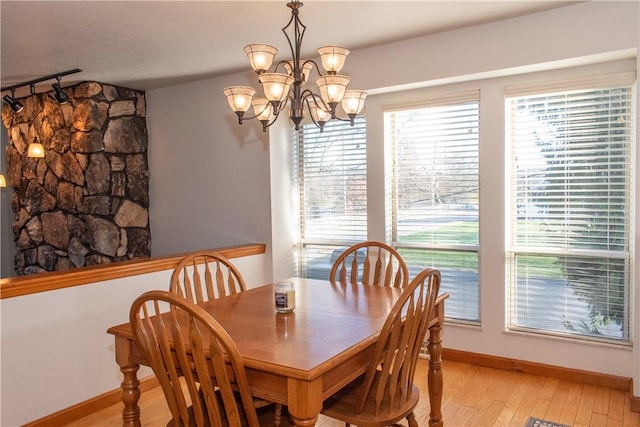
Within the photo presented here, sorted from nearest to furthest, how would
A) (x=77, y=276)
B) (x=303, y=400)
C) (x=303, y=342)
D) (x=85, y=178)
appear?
1. (x=303, y=400)
2. (x=303, y=342)
3. (x=77, y=276)
4. (x=85, y=178)

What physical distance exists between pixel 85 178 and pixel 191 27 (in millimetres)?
2217

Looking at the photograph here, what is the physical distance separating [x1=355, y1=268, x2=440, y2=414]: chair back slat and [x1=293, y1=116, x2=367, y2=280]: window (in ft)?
6.78

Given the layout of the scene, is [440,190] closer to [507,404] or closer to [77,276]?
[507,404]

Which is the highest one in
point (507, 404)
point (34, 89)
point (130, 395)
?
point (34, 89)

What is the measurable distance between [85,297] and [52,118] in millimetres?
2787

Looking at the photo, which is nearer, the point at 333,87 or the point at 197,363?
the point at 197,363

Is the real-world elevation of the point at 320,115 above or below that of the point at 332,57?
below

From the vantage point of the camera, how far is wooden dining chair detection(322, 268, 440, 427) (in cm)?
171

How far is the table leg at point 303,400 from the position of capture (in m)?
1.42

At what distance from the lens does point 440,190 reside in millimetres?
3572

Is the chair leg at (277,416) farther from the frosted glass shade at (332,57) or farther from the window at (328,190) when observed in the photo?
the window at (328,190)

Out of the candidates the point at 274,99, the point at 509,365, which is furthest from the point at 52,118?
the point at 509,365

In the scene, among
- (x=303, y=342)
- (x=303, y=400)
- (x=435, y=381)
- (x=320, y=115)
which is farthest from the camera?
(x=320, y=115)

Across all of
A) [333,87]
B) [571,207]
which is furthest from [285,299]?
[571,207]
